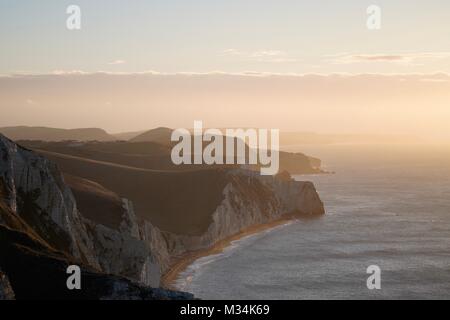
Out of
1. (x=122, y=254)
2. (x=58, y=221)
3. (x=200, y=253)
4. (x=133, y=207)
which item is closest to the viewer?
(x=58, y=221)

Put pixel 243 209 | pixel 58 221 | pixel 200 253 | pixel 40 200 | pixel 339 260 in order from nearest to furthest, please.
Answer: pixel 58 221, pixel 40 200, pixel 339 260, pixel 200 253, pixel 243 209

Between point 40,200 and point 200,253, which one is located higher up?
point 40,200

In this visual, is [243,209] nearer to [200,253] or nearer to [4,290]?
[200,253]

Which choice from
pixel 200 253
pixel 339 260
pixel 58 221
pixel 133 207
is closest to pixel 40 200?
pixel 58 221

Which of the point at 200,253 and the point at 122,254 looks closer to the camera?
the point at 122,254
